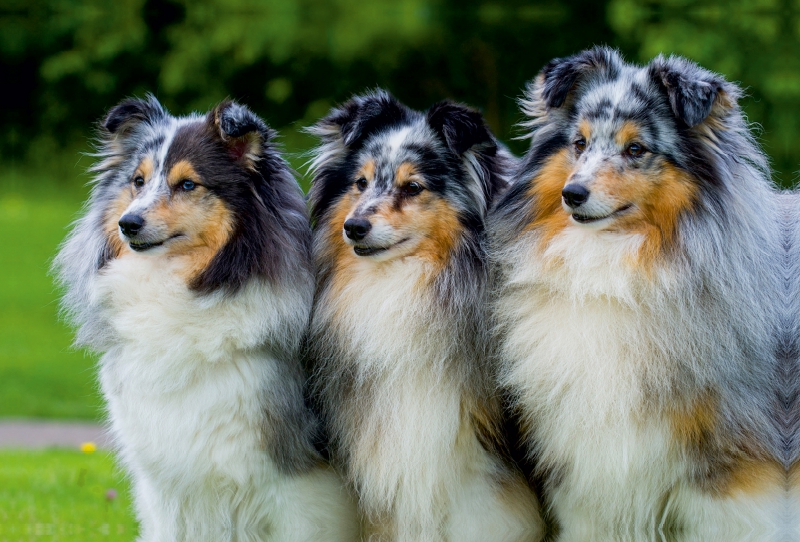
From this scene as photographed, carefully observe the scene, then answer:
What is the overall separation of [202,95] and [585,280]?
13178 millimetres

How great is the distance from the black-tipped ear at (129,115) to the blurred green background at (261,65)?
6.20m

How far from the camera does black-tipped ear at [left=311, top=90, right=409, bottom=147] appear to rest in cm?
469

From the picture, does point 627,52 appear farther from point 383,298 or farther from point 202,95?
point 383,298

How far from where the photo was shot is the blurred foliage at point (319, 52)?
12.4 metres

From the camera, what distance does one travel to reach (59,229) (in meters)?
16.1

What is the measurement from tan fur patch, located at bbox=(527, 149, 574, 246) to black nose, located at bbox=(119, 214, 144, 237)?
180cm

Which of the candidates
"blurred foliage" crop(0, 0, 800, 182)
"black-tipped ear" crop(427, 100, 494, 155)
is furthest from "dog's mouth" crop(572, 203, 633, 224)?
"blurred foliage" crop(0, 0, 800, 182)

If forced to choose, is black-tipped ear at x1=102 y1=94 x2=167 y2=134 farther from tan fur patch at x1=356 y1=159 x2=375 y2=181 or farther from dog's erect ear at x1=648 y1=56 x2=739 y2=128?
dog's erect ear at x1=648 y1=56 x2=739 y2=128

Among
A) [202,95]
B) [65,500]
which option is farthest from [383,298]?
[202,95]

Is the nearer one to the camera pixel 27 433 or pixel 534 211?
pixel 534 211

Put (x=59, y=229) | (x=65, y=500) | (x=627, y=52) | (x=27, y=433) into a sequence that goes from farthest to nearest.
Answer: (x=59, y=229) < (x=627, y=52) < (x=27, y=433) < (x=65, y=500)

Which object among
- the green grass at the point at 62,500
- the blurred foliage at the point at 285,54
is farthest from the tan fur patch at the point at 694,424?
the blurred foliage at the point at 285,54

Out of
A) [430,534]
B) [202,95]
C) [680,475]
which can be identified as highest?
[680,475]

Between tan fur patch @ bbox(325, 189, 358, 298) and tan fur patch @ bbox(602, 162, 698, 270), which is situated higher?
tan fur patch @ bbox(602, 162, 698, 270)
